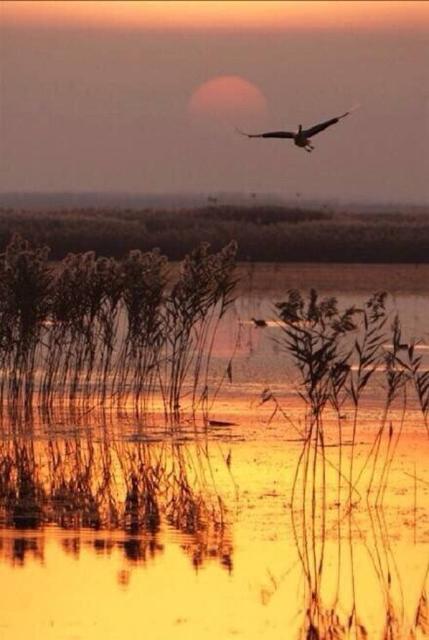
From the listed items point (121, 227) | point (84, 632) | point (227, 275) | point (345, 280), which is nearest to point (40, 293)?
point (227, 275)

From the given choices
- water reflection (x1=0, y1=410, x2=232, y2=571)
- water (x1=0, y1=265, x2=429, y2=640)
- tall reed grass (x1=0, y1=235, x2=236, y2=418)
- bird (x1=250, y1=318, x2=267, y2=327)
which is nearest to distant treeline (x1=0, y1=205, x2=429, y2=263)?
bird (x1=250, y1=318, x2=267, y2=327)

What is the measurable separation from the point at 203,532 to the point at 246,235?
46.1 m

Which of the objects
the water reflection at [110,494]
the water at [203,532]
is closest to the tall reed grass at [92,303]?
the water at [203,532]

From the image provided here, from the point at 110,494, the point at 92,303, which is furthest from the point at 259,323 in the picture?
the point at 110,494

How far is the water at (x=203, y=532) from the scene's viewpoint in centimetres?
1138

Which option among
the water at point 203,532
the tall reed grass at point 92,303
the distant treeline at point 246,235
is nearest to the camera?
the water at point 203,532

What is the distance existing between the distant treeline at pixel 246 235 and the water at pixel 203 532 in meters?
33.9

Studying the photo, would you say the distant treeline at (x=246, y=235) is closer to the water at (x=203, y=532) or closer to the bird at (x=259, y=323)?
the bird at (x=259, y=323)

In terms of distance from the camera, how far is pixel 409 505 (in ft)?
48.5

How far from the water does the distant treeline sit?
3389cm

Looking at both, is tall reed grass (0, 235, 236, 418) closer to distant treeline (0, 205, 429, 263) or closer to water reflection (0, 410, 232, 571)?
water reflection (0, 410, 232, 571)

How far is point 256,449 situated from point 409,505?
10.0 ft

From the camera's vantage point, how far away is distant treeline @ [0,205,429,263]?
55.4 meters

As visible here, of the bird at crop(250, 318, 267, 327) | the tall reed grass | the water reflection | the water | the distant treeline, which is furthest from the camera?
the distant treeline
